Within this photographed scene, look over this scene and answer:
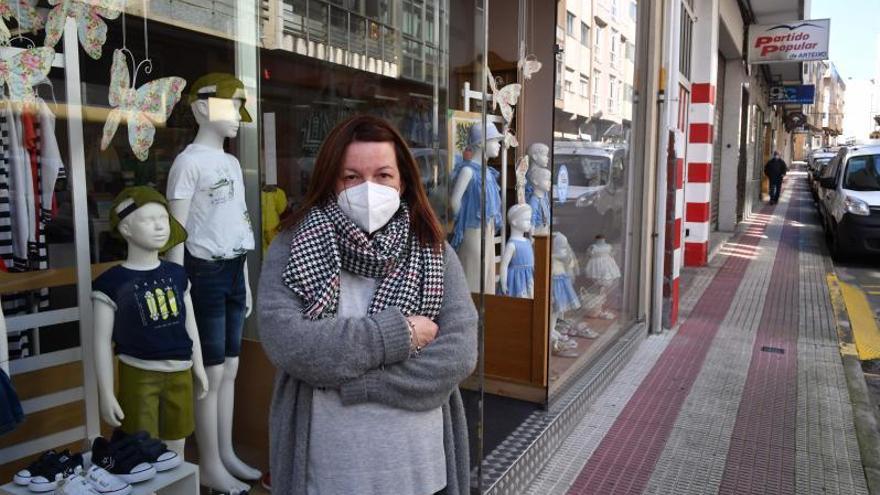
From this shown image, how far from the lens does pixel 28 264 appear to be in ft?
6.48

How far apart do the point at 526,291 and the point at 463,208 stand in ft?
2.38

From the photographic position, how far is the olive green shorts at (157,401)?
2102 mm

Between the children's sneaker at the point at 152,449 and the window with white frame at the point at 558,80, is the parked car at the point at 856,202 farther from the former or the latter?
the children's sneaker at the point at 152,449

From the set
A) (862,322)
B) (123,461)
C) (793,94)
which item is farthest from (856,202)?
(793,94)

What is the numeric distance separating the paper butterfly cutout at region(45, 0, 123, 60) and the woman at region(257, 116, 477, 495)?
93 cm

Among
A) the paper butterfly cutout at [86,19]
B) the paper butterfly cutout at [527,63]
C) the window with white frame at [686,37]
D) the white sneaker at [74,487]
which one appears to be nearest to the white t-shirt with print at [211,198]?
the paper butterfly cutout at [86,19]

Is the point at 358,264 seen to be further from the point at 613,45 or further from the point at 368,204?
the point at 613,45

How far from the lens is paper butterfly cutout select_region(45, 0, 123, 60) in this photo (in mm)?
1942

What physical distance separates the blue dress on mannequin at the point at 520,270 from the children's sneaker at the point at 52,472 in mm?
2626

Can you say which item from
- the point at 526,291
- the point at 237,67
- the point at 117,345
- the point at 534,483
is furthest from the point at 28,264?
the point at 526,291

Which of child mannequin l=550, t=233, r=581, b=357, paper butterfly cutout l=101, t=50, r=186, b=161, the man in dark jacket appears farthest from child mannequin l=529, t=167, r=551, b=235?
the man in dark jacket

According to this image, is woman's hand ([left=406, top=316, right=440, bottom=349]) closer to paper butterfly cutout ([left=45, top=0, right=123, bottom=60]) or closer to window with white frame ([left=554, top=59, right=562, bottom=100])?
paper butterfly cutout ([left=45, top=0, right=123, bottom=60])

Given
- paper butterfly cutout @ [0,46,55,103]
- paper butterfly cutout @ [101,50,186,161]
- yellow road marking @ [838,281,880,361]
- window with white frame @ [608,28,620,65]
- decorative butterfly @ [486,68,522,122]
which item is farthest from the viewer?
yellow road marking @ [838,281,880,361]

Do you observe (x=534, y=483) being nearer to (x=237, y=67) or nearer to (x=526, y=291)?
(x=526, y=291)
